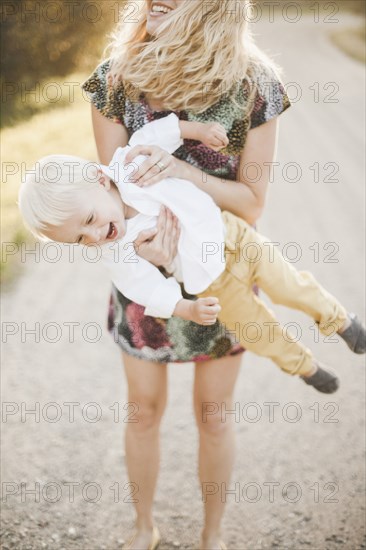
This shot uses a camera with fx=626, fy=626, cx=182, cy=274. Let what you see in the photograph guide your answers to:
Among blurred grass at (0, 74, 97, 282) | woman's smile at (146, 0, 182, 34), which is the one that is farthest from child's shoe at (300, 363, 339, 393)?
blurred grass at (0, 74, 97, 282)

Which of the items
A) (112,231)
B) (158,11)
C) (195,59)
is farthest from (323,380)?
(158,11)

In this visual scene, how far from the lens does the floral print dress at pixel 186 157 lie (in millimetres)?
1895

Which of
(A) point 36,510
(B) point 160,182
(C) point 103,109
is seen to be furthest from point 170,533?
(C) point 103,109

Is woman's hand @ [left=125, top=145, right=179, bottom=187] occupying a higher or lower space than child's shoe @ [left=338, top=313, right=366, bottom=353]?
higher

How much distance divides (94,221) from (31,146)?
17.7 ft

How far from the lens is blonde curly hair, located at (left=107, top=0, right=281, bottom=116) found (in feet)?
5.99

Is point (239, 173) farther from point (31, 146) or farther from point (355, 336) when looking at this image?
point (31, 146)

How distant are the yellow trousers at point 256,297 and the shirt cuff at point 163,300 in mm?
156

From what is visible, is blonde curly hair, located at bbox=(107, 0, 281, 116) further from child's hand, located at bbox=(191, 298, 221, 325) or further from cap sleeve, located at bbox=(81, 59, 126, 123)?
child's hand, located at bbox=(191, 298, 221, 325)

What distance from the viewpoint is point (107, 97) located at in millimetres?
1933

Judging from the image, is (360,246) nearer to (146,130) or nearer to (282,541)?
(282,541)

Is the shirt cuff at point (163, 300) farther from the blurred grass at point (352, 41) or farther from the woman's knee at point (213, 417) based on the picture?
the blurred grass at point (352, 41)

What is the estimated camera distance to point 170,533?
2.48 metres

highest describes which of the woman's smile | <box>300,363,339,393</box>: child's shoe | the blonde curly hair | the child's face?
the woman's smile
